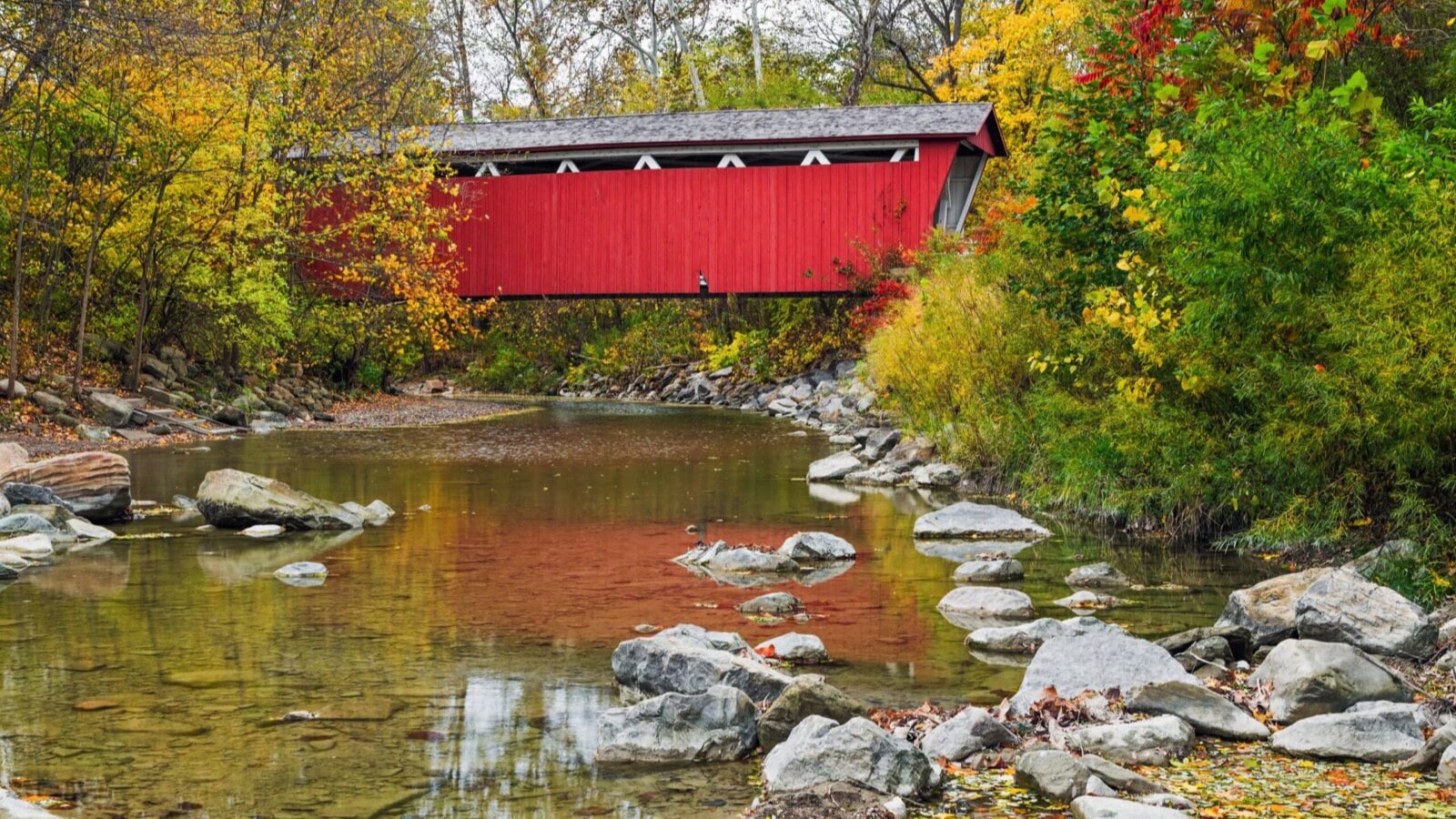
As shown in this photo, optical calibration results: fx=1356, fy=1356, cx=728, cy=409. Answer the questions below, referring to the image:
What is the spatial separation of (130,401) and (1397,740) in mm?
16981

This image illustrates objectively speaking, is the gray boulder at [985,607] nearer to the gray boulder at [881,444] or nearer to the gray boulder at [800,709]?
the gray boulder at [800,709]

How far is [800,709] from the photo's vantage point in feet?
15.2

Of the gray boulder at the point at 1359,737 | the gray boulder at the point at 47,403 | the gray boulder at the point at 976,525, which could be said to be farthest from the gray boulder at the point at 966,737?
the gray boulder at the point at 47,403

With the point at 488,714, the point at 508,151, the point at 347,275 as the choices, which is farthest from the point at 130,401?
the point at 488,714

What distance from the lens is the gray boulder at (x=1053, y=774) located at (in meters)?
3.98

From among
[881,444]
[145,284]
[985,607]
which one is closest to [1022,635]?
[985,607]

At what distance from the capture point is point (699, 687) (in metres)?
5.05

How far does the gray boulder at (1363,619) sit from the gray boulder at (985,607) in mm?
1376

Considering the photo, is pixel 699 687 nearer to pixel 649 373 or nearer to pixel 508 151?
pixel 508 151

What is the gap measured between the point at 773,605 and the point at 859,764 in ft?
9.06

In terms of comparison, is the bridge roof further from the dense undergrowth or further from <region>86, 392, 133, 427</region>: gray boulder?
the dense undergrowth

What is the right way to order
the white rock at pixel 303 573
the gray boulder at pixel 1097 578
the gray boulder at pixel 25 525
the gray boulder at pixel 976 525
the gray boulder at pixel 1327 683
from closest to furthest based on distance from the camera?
the gray boulder at pixel 1327 683, the gray boulder at pixel 1097 578, the white rock at pixel 303 573, the gray boulder at pixel 25 525, the gray boulder at pixel 976 525

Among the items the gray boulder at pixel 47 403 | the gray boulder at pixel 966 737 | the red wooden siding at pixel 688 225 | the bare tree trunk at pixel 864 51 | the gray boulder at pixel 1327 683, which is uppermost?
the bare tree trunk at pixel 864 51

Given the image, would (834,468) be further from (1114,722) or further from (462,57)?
(462,57)
